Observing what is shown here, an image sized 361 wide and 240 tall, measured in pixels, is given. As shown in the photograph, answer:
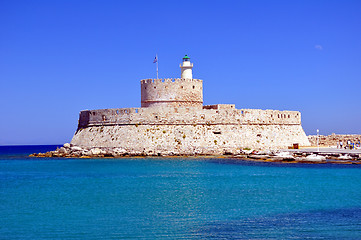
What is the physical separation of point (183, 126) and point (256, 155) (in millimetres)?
5670

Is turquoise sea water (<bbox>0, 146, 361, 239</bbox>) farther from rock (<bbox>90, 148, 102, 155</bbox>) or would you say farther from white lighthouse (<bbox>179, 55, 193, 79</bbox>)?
white lighthouse (<bbox>179, 55, 193, 79</bbox>)

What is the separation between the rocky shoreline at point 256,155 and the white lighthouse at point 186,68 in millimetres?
6667

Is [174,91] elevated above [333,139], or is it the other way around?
[174,91]

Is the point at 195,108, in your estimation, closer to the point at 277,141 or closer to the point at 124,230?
the point at 277,141

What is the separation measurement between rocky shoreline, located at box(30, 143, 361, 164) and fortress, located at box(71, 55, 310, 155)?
27cm

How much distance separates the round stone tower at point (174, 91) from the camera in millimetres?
Answer: 34656

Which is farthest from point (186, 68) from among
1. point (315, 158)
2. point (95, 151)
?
point (315, 158)

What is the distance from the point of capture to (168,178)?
20.8m

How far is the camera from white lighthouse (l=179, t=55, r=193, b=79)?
35.3m

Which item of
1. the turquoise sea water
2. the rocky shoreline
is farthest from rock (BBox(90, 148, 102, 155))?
the turquoise sea water

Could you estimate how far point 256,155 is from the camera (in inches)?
1183

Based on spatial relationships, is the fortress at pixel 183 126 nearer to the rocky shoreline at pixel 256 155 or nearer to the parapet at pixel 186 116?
the parapet at pixel 186 116

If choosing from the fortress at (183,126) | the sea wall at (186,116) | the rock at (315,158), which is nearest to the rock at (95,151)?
the fortress at (183,126)

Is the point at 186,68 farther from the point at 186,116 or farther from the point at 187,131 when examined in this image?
the point at 187,131
